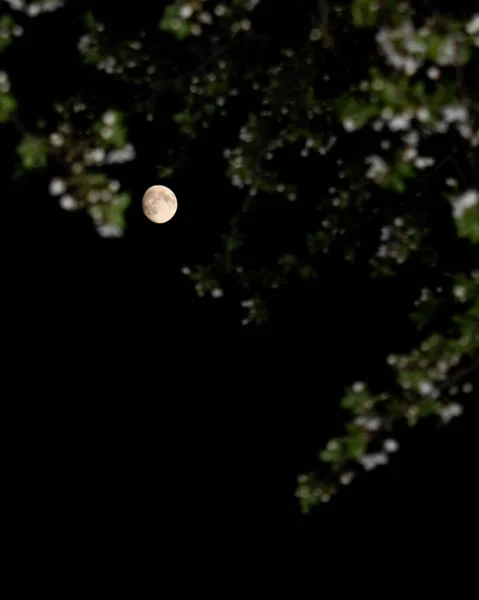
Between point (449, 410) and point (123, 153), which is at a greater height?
point (123, 153)

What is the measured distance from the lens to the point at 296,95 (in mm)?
4953

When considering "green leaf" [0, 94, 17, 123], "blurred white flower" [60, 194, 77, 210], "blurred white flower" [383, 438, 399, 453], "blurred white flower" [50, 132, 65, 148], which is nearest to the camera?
"green leaf" [0, 94, 17, 123]

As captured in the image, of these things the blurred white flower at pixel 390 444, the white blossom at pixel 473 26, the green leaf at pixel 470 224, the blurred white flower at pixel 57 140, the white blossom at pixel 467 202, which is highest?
the blurred white flower at pixel 57 140

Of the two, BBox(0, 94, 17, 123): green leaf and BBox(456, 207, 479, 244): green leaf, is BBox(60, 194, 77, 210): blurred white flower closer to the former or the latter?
BBox(0, 94, 17, 123): green leaf

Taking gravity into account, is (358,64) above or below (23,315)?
below

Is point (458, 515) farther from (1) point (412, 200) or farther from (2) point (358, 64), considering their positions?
(2) point (358, 64)

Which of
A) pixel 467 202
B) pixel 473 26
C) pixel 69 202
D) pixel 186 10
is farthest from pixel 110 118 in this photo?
pixel 473 26

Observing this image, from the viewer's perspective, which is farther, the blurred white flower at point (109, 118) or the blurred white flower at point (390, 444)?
the blurred white flower at point (390, 444)

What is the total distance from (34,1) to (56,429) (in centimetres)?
612

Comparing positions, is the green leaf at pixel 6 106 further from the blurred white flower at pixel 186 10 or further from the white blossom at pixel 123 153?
the blurred white flower at pixel 186 10

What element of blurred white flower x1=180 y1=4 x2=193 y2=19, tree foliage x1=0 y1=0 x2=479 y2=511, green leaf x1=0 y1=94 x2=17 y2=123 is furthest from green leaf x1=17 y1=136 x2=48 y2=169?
blurred white flower x1=180 y1=4 x2=193 y2=19

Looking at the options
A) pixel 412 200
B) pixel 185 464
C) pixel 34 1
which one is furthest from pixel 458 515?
pixel 34 1

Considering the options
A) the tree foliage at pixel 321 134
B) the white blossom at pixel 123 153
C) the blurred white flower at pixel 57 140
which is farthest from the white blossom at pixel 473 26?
the blurred white flower at pixel 57 140

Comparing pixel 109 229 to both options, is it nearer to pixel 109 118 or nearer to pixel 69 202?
pixel 69 202
